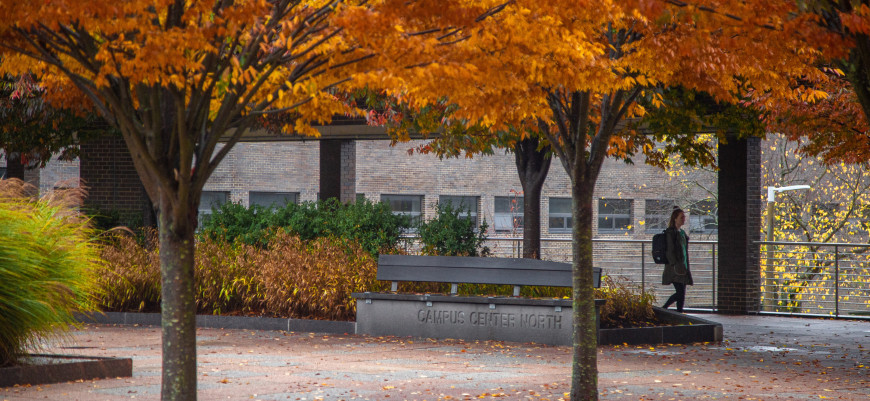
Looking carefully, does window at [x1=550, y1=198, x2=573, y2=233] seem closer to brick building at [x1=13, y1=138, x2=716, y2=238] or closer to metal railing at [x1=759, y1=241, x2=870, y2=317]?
brick building at [x1=13, y1=138, x2=716, y2=238]

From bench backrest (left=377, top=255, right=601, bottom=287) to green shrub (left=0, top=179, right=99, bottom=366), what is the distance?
178 inches

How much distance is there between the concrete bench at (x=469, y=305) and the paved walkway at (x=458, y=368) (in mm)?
333

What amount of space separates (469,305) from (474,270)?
0.60 meters

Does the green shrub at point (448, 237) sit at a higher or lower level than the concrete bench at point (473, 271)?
higher

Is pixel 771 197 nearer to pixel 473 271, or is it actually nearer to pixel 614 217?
pixel 473 271

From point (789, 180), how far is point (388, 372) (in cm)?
2159

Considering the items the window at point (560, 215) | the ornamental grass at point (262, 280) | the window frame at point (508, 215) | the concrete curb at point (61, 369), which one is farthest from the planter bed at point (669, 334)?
the window at point (560, 215)

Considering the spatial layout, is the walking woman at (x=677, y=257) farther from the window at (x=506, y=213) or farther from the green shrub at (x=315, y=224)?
the window at (x=506, y=213)

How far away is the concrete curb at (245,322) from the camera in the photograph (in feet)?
41.6

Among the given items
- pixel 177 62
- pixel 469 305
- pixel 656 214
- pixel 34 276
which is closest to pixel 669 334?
pixel 469 305

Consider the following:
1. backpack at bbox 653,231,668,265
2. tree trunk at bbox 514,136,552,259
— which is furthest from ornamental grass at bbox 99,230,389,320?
backpack at bbox 653,231,668,265

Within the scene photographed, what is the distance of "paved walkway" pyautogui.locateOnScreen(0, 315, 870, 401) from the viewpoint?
25.9 feet

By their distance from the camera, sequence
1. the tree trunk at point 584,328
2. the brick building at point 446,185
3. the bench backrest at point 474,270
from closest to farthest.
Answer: the tree trunk at point 584,328 → the bench backrest at point 474,270 → the brick building at point 446,185

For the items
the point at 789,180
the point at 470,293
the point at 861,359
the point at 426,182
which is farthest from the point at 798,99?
the point at 426,182
